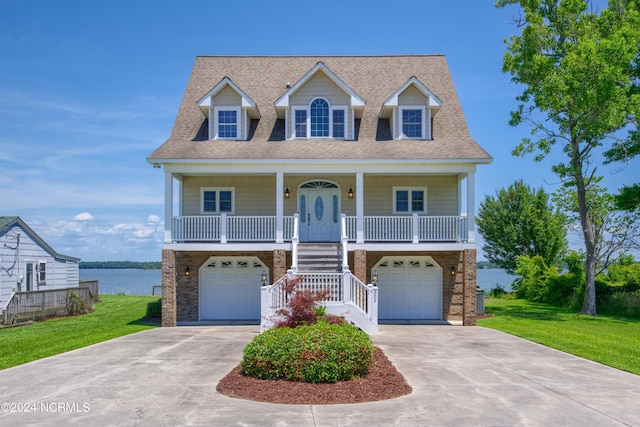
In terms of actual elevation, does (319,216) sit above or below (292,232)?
above

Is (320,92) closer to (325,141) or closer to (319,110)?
(319,110)

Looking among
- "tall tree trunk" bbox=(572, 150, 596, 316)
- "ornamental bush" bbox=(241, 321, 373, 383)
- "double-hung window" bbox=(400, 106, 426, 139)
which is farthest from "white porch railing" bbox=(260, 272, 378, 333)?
"tall tree trunk" bbox=(572, 150, 596, 316)

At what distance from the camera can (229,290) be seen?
22.0m

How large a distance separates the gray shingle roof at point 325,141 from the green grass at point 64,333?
637 centimetres

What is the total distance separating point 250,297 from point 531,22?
1795 centimetres

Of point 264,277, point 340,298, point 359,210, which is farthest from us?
point 264,277

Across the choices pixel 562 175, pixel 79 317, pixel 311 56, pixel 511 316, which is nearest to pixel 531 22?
pixel 562 175

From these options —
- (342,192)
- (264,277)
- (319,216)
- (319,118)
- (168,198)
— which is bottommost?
(264,277)

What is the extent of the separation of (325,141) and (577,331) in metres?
11.4

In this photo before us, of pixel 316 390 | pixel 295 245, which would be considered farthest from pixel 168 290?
pixel 316 390

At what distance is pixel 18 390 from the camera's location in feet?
32.6

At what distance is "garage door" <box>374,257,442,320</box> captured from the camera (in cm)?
2197

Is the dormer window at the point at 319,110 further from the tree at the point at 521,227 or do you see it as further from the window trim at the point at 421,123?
the tree at the point at 521,227

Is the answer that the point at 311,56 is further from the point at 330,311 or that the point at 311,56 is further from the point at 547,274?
the point at 547,274
